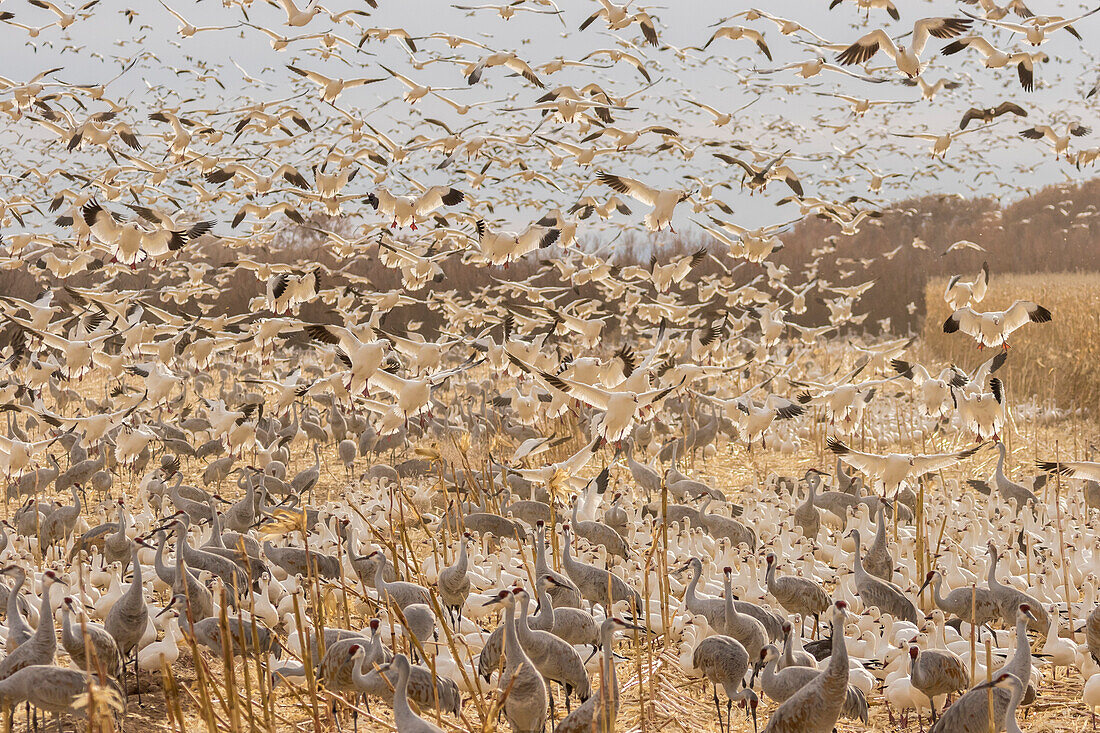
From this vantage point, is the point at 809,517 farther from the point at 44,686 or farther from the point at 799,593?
the point at 44,686

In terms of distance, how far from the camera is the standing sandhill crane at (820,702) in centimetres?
362

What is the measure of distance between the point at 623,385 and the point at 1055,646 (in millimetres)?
3518

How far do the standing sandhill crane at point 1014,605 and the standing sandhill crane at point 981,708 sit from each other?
1.69 m

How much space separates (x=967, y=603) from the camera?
→ 18.0 ft

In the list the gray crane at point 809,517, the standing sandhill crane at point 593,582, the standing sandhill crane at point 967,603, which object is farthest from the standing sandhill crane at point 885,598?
the gray crane at point 809,517

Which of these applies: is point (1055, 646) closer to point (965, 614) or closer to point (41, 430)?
point (965, 614)

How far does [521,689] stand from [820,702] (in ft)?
3.85

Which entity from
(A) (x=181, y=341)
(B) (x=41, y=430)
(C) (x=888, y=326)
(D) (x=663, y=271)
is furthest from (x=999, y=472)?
(C) (x=888, y=326)

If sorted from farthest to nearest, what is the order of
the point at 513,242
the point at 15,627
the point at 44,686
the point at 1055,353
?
the point at 1055,353 → the point at 513,242 → the point at 15,627 → the point at 44,686

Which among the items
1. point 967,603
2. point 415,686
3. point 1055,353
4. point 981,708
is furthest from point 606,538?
point 1055,353

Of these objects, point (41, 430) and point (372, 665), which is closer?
point (372, 665)

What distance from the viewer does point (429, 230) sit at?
11.2 m

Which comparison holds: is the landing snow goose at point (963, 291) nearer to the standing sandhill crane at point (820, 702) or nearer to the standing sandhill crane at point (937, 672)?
the standing sandhill crane at point (937, 672)

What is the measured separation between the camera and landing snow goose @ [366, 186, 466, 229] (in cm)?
904
